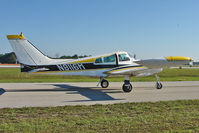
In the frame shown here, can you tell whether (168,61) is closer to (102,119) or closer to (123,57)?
(123,57)

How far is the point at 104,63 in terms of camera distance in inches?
566

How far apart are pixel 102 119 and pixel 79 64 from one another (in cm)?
804

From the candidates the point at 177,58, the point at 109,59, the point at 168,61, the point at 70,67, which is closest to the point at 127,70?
the point at 109,59

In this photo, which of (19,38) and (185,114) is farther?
(19,38)

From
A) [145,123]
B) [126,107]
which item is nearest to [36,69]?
[126,107]

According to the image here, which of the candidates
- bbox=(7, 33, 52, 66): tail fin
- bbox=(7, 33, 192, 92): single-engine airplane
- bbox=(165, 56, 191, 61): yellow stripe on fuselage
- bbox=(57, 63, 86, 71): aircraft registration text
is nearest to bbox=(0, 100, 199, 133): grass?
bbox=(165, 56, 191, 61): yellow stripe on fuselage

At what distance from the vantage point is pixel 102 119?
6391 mm

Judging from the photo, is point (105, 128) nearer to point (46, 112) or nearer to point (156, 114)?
point (156, 114)

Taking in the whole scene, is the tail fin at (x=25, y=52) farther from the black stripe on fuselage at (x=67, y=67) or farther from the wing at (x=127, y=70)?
the wing at (x=127, y=70)

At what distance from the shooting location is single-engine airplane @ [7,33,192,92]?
43.5ft

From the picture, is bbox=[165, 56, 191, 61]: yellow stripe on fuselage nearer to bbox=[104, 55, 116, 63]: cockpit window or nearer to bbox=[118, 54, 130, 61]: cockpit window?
bbox=[118, 54, 130, 61]: cockpit window

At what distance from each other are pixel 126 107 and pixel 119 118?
1849mm

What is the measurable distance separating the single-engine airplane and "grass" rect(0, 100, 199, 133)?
5.51 meters

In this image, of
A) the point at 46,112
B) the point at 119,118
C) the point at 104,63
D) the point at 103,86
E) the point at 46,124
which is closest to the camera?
the point at 46,124
